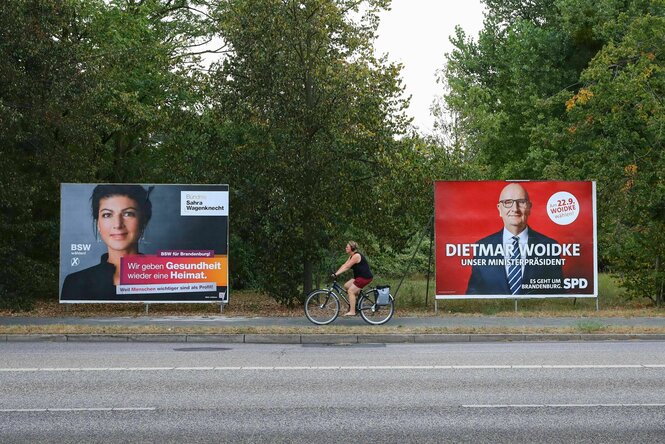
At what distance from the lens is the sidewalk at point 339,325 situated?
15.5 metres

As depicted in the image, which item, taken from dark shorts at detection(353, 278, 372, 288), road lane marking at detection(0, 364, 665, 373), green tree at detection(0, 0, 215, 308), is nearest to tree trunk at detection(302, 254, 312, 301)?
→ dark shorts at detection(353, 278, 372, 288)

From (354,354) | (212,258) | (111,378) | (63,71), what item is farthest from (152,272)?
(111,378)

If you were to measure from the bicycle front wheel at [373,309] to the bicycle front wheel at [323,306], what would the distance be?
0.55m

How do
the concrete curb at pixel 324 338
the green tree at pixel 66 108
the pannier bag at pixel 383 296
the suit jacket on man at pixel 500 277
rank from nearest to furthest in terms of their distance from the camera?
the concrete curb at pixel 324 338
the pannier bag at pixel 383 296
the suit jacket on man at pixel 500 277
the green tree at pixel 66 108

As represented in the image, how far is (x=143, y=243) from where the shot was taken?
19875 millimetres

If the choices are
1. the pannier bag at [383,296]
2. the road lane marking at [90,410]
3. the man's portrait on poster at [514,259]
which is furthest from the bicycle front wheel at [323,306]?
the road lane marking at [90,410]

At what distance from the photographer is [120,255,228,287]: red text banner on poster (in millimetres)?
19703

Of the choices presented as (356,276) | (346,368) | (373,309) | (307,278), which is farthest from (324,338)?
(307,278)

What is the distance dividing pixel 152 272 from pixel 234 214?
10.6 ft

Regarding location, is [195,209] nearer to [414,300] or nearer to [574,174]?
[414,300]

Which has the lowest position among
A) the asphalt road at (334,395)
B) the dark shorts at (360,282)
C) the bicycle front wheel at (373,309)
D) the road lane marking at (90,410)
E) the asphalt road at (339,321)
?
the road lane marking at (90,410)

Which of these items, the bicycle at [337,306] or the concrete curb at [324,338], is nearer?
the concrete curb at [324,338]

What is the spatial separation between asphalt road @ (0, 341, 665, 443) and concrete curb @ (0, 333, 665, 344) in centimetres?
152

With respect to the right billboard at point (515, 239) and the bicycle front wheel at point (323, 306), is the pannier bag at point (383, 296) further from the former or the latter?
the right billboard at point (515, 239)
